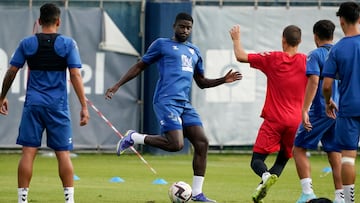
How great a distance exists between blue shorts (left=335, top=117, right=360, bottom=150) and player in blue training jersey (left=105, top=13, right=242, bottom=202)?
8.57 ft

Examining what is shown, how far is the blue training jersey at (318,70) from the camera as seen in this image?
43.7ft

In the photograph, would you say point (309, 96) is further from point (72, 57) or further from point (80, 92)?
point (72, 57)

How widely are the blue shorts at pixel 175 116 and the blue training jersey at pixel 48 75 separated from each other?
1.93m

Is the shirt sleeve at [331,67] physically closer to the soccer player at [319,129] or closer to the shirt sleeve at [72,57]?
the soccer player at [319,129]

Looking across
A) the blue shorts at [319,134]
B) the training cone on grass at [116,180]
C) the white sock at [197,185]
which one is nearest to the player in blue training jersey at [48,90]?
the white sock at [197,185]

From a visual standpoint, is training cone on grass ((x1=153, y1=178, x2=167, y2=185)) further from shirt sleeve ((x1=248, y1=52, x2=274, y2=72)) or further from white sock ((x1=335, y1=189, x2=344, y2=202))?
white sock ((x1=335, y1=189, x2=344, y2=202))

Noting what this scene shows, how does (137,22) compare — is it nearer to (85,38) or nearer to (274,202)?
(85,38)

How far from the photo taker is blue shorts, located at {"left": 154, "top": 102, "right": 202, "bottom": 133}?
14078 millimetres

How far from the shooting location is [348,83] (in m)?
12.1

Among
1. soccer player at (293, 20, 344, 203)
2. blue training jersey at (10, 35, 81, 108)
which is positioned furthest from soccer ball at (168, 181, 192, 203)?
blue training jersey at (10, 35, 81, 108)

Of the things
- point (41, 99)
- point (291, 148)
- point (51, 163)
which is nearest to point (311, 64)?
point (291, 148)

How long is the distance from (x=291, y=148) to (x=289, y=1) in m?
12.1

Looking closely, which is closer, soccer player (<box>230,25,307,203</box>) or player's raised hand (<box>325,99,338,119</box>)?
player's raised hand (<box>325,99,338,119</box>)

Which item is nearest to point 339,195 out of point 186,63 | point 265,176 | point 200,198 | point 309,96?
point 265,176
